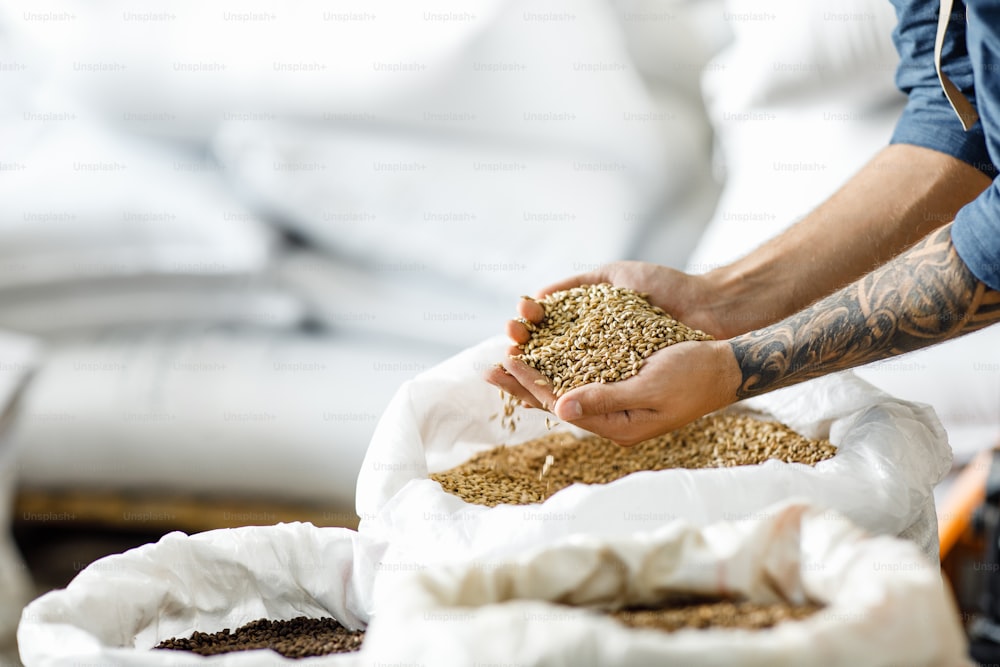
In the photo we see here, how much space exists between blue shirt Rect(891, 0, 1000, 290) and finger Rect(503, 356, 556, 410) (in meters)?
0.35

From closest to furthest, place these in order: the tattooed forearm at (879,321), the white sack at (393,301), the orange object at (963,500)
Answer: the tattooed forearm at (879,321)
the orange object at (963,500)
the white sack at (393,301)

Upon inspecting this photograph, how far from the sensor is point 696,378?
78 cm

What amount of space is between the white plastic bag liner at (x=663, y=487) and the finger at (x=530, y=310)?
0.30 feet

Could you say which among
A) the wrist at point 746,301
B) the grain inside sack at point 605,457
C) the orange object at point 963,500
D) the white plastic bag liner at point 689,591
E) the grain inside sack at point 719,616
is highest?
the wrist at point 746,301

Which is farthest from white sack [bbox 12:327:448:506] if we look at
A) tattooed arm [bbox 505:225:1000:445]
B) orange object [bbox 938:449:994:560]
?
orange object [bbox 938:449:994:560]

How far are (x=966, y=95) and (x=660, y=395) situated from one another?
403 mm

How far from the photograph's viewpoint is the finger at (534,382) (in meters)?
0.82

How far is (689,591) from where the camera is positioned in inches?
19.6

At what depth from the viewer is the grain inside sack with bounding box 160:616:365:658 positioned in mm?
598

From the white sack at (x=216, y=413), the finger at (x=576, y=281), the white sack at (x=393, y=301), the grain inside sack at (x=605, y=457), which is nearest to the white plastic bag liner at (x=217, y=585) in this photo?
the grain inside sack at (x=605, y=457)

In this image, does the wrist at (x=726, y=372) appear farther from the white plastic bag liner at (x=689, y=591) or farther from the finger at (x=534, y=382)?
the white plastic bag liner at (x=689, y=591)

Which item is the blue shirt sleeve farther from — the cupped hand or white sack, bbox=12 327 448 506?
white sack, bbox=12 327 448 506

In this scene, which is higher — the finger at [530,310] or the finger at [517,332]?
the finger at [530,310]

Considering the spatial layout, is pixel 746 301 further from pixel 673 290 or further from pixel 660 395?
pixel 660 395
